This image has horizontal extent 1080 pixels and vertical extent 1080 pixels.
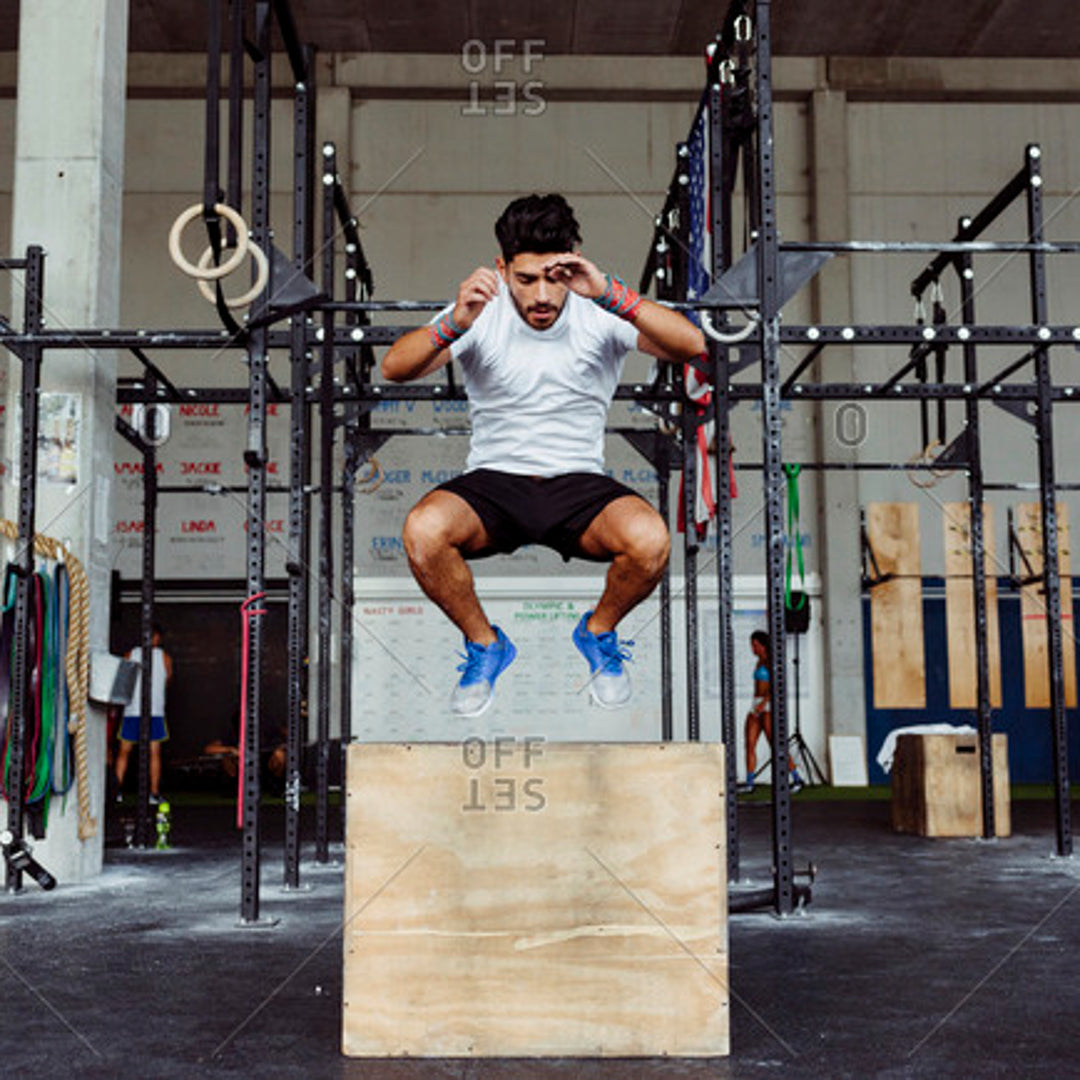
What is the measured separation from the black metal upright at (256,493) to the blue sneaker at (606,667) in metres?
1.26

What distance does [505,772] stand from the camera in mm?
2238

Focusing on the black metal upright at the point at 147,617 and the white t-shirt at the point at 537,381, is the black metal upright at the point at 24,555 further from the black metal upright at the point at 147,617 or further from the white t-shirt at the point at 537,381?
the white t-shirt at the point at 537,381

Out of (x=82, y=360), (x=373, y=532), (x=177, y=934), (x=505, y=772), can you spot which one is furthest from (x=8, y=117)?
(x=505, y=772)

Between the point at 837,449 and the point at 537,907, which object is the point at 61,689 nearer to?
the point at 537,907

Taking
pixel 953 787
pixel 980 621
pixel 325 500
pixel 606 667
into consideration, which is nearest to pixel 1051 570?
pixel 980 621

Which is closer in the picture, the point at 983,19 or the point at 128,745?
the point at 128,745

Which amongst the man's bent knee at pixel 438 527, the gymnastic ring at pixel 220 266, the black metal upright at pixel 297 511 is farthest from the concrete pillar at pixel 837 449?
the man's bent knee at pixel 438 527

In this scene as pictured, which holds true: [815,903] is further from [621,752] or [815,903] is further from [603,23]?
[603,23]

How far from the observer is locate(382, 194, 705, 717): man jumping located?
8.39 feet

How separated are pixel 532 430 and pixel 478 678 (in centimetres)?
52

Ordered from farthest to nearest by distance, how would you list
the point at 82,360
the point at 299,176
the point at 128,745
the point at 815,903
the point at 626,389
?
the point at 128,745
the point at 626,389
the point at 82,360
the point at 299,176
the point at 815,903

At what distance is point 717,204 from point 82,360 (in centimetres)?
247

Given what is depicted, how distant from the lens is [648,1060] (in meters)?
2.20

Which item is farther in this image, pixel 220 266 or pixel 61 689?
pixel 61 689
